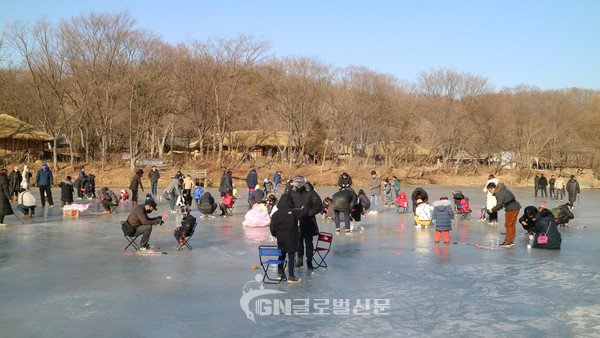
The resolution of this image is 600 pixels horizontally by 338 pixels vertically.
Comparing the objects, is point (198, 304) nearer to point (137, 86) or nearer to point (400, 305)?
point (400, 305)

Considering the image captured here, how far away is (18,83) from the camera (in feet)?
177

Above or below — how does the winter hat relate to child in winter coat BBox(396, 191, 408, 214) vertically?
above

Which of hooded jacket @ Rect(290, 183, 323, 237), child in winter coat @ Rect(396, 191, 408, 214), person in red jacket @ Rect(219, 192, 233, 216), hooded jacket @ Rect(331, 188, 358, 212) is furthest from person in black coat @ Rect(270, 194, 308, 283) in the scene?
child in winter coat @ Rect(396, 191, 408, 214)

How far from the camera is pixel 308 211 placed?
9.80m

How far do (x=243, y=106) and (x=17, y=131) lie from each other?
21.4 metres

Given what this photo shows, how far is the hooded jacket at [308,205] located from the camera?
32.7 ft

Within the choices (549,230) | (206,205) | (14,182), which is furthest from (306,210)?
(14,182)

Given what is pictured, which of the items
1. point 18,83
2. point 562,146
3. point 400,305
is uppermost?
point 18,83

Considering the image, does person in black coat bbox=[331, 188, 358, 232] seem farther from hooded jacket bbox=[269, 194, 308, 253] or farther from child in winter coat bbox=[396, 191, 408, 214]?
child in winter coat bbox=[396, 191, 408, 214]

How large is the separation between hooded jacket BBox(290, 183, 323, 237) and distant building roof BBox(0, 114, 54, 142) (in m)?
39.3

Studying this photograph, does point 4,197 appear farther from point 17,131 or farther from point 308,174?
point 308,174

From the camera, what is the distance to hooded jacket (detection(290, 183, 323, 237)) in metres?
9.98

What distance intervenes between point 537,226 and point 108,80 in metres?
38.5

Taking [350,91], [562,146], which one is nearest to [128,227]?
[350,91]
